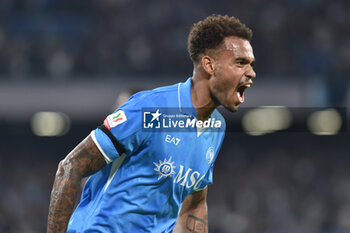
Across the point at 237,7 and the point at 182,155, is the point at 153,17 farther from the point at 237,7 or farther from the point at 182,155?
the point at 182,155

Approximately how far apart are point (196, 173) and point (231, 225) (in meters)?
10.3

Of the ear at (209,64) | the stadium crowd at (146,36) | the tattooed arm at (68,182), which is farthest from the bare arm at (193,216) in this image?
the stadium crowd at (146,36)

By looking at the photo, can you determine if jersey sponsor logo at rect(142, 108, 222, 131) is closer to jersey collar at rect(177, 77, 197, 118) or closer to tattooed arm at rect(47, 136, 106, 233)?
jersey collar at rect(177, 77, 197, 118)

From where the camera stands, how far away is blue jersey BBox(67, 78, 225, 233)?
9.98ft

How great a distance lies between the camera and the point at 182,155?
3.28 m

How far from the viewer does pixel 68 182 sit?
117 inches

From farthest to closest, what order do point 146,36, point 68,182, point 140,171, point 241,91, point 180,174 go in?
point 146,36, point 241,91, point 180,174, point 140,171, point 68,182

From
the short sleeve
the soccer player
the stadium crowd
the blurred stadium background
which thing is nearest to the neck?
the soccer player

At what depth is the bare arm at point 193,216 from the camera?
378 cm

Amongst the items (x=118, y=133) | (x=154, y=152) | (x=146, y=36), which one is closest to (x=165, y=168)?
(x=154, y=152)

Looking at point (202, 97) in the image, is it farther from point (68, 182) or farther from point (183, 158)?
point (68, 182)

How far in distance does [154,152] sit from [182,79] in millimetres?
9899

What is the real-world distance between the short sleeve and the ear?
50 centimetres

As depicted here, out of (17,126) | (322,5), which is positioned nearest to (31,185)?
(17,126)
